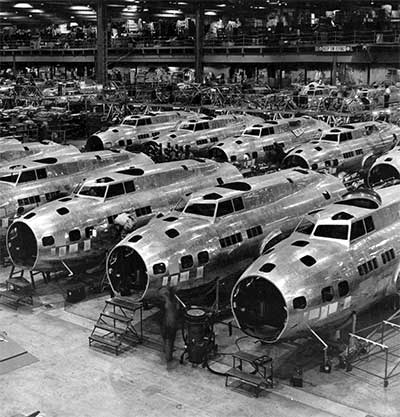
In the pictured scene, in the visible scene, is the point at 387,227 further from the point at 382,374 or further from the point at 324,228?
the point at 382,374

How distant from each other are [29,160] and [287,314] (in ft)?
63.0

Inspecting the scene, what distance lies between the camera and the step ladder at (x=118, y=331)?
62.6 ft

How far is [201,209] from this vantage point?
71.5ft

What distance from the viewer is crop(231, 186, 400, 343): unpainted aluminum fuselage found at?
55.2 feet

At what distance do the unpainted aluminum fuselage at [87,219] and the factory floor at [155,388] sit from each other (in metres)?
3.98

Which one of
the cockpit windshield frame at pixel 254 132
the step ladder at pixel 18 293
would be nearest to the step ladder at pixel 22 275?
the step ladder at pixel 18 293

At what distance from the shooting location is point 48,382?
17062 mm

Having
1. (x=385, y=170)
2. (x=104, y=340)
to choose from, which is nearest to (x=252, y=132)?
(x=385, y=170)

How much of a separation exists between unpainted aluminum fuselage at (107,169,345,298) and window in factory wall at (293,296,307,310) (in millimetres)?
4355

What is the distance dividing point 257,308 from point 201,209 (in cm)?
513

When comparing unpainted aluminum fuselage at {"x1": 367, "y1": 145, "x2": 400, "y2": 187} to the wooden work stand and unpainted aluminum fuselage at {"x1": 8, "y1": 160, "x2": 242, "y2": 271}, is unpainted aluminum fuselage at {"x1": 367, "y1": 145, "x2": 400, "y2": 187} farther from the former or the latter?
the wooden work stand

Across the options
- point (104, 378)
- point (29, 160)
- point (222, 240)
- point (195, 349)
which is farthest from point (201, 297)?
point (29, 160)

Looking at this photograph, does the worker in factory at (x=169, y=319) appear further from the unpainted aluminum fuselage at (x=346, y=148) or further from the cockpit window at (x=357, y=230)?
the unpainted aluminum fuselage at (x=346, y=148)

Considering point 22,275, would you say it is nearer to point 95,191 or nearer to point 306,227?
point 95,191
